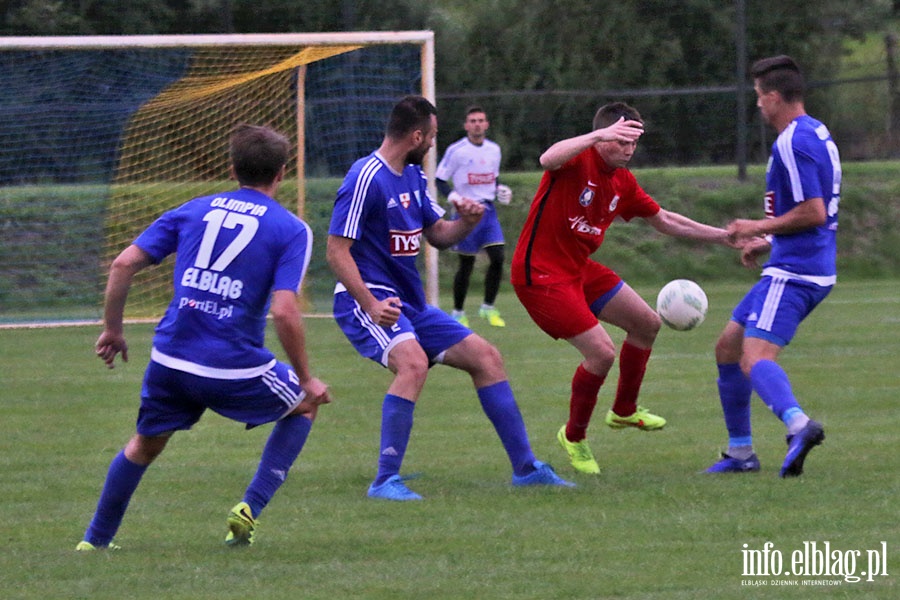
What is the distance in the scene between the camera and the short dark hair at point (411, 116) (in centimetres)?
615

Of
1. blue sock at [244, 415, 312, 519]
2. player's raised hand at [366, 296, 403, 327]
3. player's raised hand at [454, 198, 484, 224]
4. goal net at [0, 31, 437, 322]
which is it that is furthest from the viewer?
goal net at [0, 31, 437, 322]

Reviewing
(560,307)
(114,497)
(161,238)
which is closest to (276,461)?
(114,497)

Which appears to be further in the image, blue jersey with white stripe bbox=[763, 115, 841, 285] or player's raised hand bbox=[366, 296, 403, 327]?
blue jersey with white stripe bbox=[763, 115, 841, 285]

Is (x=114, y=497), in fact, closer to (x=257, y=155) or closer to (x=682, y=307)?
(x=257, y=155)

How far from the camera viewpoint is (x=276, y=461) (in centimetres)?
500

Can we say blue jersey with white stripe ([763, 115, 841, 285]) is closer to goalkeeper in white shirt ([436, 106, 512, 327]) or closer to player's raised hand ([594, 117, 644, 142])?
player's raised hand ([594, 117, 644, 142])

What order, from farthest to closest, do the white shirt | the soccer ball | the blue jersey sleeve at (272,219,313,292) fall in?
the white shirt
the soccer ball
the blue jersey sleeve at (272,219,313,292)

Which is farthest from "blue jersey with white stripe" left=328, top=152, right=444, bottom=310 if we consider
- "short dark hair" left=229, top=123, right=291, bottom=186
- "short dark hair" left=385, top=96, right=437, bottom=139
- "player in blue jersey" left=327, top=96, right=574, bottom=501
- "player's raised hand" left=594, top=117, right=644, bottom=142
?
"short dark hair" left=229, top=123, right=291, bottom=186

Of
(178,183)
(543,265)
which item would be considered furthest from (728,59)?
(543,265)

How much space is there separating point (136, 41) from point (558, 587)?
939 cm

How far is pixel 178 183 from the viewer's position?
1483 centimetres

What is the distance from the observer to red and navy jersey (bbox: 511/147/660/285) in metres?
6.56

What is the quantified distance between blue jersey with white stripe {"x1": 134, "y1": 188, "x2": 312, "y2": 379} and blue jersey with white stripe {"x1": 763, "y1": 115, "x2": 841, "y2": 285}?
2.34 m

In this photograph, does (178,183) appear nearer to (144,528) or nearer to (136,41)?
(136,41)
